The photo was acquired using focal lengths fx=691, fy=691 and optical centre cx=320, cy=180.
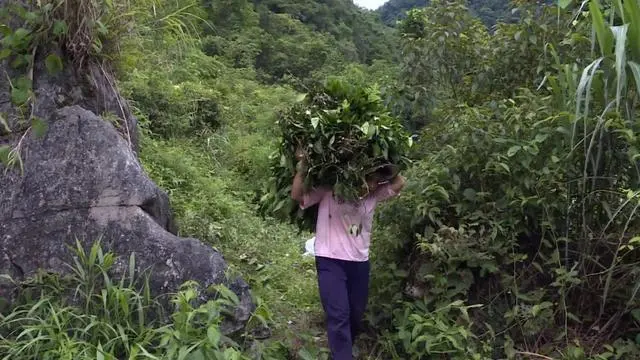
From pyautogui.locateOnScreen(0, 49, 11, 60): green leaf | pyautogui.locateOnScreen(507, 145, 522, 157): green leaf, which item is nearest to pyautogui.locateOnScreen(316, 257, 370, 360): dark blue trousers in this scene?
pyautogui.locateOnScreen(507, 145, 522, 157): green leaf

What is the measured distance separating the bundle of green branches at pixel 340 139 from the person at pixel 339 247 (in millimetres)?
74

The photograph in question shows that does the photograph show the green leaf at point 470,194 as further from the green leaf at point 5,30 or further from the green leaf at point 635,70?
the green leaf at point 5,30

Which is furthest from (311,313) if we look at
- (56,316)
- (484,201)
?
(56,316)

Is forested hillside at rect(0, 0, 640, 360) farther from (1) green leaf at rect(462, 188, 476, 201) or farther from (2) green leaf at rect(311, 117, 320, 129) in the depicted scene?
(2) green leaf at rect(311, 117, 320, 129)

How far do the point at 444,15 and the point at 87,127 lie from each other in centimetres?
242

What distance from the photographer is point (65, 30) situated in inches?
148

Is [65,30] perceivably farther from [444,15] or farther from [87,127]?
[444,15]

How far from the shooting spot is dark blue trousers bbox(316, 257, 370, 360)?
345 cm

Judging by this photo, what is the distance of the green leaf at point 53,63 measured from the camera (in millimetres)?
3814

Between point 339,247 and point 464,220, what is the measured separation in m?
0.77

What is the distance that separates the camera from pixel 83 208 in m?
3.55

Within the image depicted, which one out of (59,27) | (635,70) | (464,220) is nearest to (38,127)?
(59,27)

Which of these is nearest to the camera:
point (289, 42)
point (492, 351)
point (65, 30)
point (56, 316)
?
point (56, 316)

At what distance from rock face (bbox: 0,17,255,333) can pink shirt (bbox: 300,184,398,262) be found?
0.48 meters
